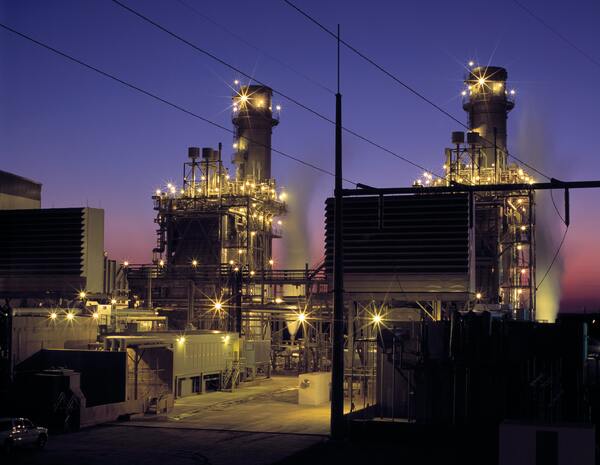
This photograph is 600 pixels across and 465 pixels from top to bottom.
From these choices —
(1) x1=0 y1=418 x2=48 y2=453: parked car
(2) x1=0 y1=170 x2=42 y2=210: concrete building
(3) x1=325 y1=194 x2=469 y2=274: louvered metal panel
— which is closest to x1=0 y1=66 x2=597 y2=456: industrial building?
(3) x1=325 y1=194 x2=469 y2=274: louvered metal panel

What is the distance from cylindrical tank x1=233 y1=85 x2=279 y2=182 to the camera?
244 feet

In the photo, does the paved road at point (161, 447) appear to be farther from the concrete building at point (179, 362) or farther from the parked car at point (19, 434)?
the concrete building at point (179, 362)

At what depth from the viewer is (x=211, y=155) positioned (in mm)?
72750

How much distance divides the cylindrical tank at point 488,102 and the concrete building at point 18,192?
35851 millimetres

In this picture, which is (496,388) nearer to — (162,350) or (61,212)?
(162,350)

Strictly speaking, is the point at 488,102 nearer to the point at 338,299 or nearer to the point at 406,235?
the point at 406,235

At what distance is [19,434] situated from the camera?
95.3ft

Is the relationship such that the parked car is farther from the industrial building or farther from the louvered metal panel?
the louvered metal panel

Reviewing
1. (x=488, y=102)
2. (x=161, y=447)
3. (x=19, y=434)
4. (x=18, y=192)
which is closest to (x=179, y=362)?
(x=161, y=447)

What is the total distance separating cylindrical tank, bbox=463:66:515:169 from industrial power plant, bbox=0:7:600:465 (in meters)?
0.14

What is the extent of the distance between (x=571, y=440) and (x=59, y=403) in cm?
2007

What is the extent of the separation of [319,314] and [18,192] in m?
25.0

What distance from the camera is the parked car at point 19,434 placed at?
93.9 ft

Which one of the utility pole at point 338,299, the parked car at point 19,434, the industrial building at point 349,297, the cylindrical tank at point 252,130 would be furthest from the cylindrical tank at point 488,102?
the parked car at point 19,434
